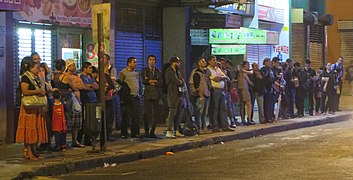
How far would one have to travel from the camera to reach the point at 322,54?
33594 mm

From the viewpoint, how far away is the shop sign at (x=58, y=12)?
619 inches

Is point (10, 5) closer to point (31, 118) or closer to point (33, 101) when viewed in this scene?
point (33, 101)

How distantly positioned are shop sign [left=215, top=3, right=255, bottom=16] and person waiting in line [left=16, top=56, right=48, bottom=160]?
11167 millimetres

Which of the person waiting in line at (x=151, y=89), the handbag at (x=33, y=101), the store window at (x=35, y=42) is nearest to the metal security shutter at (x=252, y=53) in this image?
the person waiting in line at (x=151, y=89)

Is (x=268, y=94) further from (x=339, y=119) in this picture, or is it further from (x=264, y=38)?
(x=339, y=119)

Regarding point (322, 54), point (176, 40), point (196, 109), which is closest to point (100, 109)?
point (196, 109)

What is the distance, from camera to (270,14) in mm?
26859

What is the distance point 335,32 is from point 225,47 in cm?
1484

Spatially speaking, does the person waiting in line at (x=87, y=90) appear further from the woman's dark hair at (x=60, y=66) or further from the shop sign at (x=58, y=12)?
the shop sign at (x=58, y=12)

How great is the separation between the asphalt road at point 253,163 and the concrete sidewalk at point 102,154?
0.77 ft

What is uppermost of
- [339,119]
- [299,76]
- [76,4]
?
[76,4]

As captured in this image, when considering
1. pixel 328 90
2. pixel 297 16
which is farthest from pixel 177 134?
pixel 297 16

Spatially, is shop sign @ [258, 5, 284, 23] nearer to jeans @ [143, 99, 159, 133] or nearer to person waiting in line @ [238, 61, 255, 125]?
person waiting in line @ [238, 61, 255, 125]

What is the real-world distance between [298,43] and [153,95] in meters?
15.8
